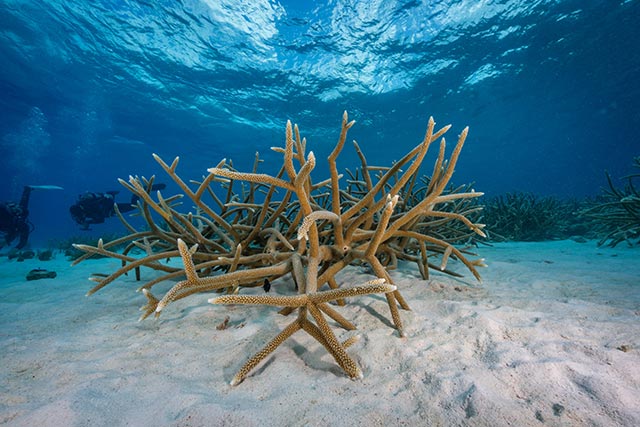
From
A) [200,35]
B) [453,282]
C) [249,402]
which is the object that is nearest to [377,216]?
[453,282]

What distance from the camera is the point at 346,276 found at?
10.1 ft

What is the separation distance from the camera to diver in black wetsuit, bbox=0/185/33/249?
9.08 m

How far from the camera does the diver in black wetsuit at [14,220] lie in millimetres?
9078

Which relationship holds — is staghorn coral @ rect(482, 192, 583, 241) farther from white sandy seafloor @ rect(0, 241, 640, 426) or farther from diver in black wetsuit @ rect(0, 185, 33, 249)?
diver in black wetsuit @ rect(0, 185, 33, 249)

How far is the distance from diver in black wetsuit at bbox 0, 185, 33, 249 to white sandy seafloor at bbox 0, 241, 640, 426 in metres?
10.0

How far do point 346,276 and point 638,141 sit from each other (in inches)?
2900

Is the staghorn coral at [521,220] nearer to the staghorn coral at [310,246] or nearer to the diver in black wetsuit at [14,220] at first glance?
the staghorn coral at [310,246]

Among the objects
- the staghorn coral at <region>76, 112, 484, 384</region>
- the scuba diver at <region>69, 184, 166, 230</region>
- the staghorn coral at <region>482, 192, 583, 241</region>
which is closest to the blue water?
the scuba diver at <region>69, 184, 166, 230</region>

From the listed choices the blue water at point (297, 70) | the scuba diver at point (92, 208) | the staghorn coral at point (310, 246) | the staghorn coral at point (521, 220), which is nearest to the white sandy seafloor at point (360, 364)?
the staghorn coral at point (310, 246)

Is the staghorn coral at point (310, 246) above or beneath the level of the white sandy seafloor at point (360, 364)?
above

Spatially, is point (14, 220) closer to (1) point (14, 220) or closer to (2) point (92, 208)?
(1) point (14, 220)

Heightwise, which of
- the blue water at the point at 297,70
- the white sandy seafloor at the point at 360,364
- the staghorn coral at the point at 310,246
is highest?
the blue water at the point at 297,70

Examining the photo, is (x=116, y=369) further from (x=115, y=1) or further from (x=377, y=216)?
(x=115, y=1)

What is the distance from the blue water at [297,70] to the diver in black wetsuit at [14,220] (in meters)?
10.9
